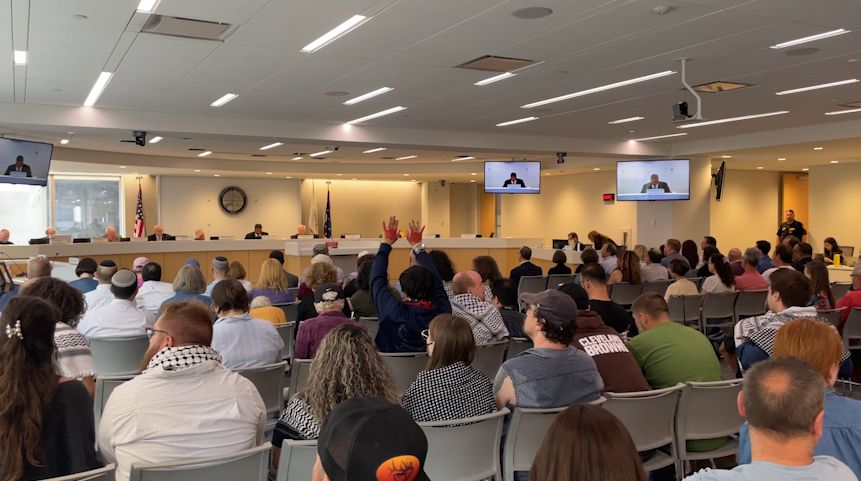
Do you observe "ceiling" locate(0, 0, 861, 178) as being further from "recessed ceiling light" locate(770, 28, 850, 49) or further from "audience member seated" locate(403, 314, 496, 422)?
"audience member seated" locate(403, 314, 496, 422)

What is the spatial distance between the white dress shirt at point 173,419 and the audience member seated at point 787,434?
1.66 meters

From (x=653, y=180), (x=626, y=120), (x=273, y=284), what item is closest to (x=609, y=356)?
(x=273, y=284)

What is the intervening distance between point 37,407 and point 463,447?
1.62 m

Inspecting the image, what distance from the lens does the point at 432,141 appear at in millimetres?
12859

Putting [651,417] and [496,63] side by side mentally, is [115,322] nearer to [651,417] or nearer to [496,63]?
[651,417]

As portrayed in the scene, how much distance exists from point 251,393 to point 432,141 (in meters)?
10.4

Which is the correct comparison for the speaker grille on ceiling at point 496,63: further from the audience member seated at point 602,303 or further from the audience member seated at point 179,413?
the audience member seated at point 179,413

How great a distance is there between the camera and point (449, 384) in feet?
10.1

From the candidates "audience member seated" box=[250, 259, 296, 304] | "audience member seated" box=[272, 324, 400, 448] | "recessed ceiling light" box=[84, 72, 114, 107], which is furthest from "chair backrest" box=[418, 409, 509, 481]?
"recessed ceiling light" box=[84, 72, 114, 107]

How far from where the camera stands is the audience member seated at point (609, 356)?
3.64m

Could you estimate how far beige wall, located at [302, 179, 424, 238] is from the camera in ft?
77.2

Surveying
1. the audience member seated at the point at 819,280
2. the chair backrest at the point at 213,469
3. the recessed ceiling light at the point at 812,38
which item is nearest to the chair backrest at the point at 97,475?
the chair backrest at the point at 213,469

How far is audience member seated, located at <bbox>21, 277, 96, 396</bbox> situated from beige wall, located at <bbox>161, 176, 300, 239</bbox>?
1735cm

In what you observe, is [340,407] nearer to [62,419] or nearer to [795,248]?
[62,419]
